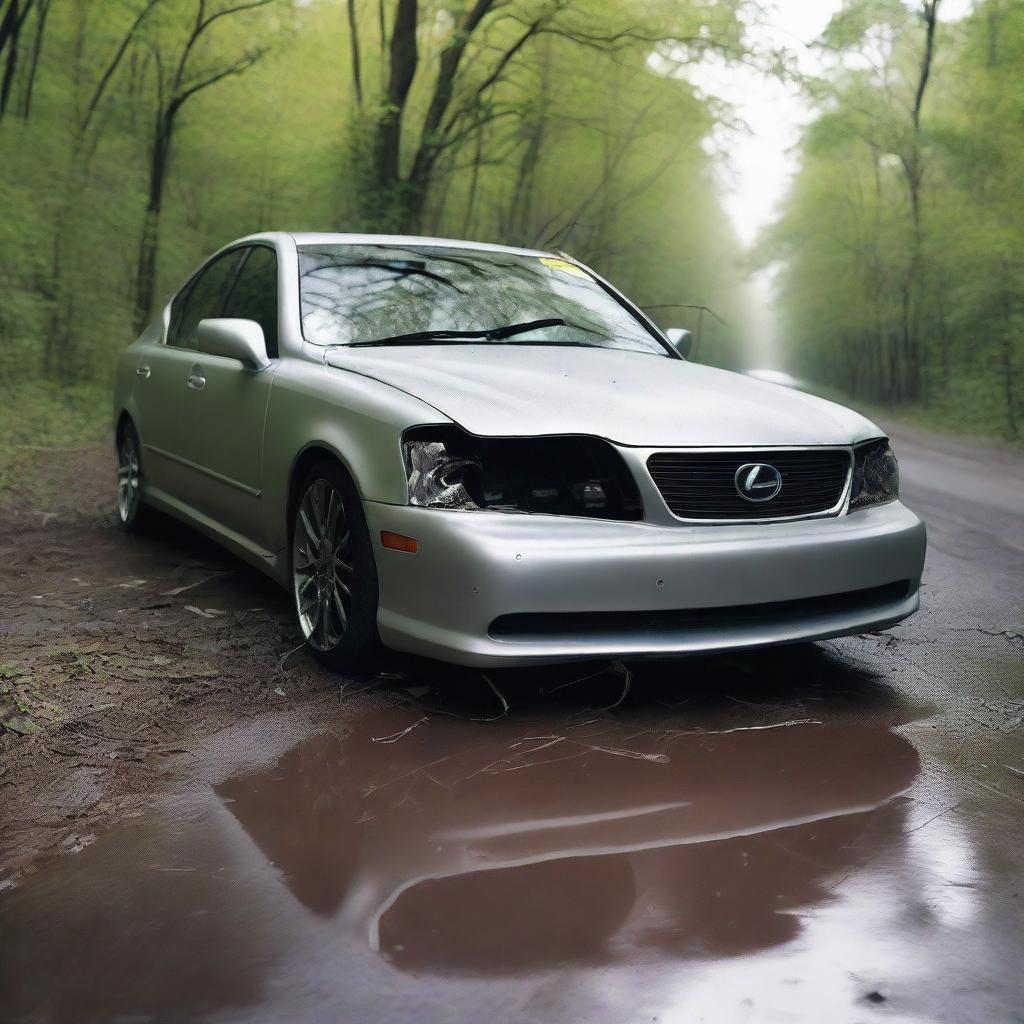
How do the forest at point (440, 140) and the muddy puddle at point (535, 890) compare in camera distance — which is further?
the forest at point (440, 140)

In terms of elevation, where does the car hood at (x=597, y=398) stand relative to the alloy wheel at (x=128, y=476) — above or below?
above

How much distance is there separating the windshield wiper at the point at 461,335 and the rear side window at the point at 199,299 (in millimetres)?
1408

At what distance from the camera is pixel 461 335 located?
4715 mm

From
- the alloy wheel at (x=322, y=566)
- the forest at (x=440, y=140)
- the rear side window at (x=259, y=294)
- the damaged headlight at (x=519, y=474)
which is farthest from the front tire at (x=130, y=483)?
the forest at (x=440, y=140)

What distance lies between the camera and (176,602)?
5.20m

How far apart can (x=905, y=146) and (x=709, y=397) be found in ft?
86.8

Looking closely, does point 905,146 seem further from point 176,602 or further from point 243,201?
point 176,602

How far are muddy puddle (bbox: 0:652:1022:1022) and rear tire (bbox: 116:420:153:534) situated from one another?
3327mm

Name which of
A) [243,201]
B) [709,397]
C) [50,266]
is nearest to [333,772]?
[709,397]

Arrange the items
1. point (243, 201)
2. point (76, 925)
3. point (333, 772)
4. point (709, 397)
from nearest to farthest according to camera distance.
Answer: point (76, 925), point (333, 772), point (709, 397), point (243, 201)

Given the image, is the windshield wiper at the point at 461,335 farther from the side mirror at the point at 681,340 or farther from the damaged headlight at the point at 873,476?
the damaged headlight at the point at 873,476

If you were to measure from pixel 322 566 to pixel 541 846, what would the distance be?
1674 millimetres

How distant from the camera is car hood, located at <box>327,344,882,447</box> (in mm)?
3709

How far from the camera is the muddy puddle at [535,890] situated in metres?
2.15
